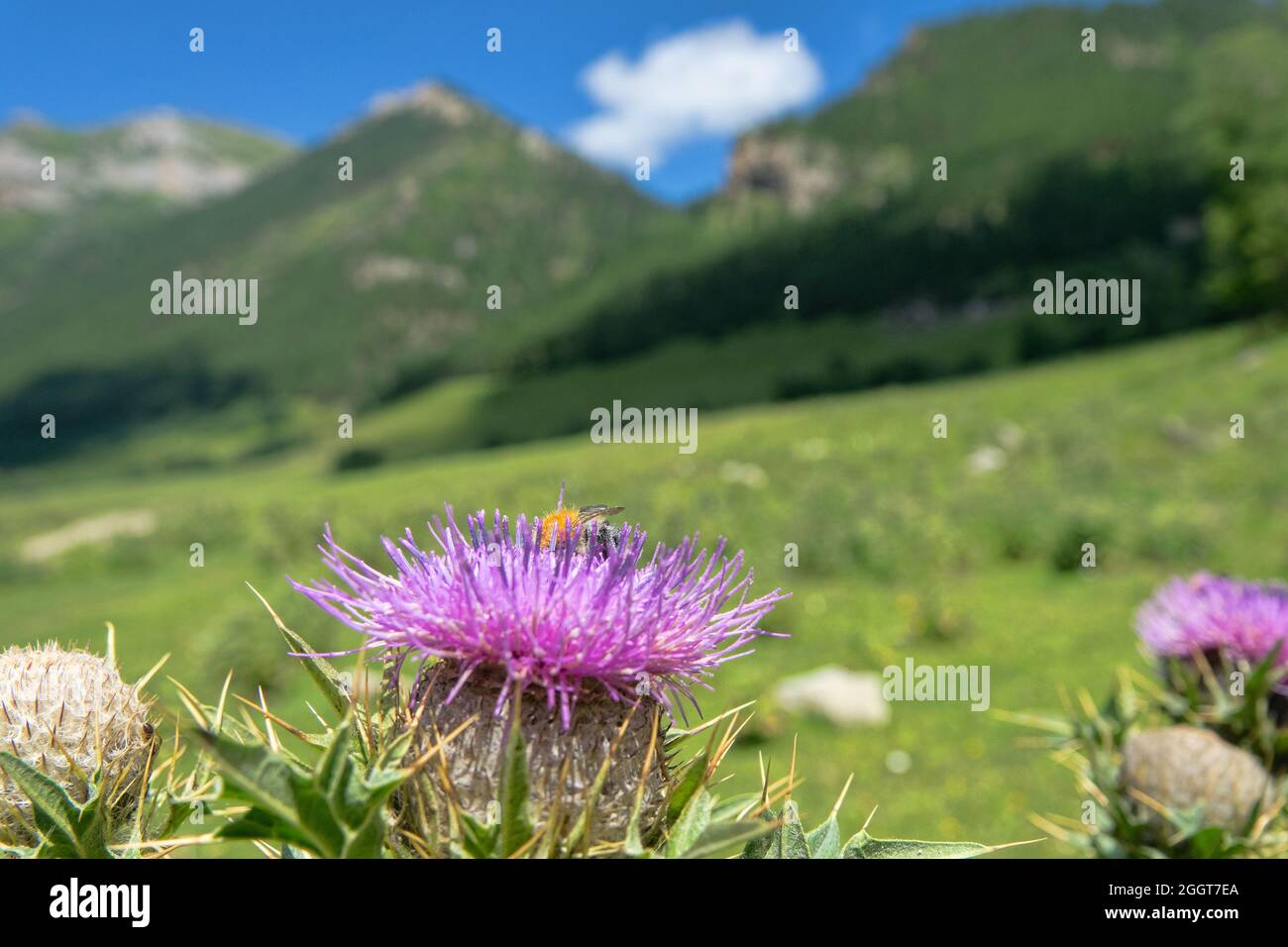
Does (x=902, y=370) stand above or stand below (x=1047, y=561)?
above

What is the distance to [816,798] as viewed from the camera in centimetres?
1214

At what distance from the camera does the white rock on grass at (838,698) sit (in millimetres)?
14148

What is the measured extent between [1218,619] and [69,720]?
5323mm

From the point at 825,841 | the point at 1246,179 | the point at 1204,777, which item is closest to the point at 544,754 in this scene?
the point at 825,841

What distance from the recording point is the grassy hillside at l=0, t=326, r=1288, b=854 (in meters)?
13.8

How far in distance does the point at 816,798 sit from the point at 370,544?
18.4 meters

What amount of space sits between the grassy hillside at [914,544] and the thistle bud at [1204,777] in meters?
3.41
